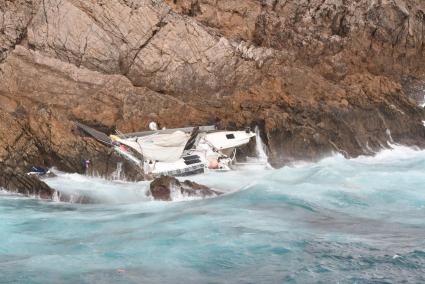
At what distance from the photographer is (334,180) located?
2769 centimetres

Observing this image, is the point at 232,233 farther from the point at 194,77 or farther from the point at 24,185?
the point at 194,77

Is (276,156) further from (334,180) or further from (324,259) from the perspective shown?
(324,259)

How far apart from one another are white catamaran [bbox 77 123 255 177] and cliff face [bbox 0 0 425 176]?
3.38ft

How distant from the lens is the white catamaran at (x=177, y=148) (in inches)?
1159

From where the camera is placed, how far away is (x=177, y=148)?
2997cm

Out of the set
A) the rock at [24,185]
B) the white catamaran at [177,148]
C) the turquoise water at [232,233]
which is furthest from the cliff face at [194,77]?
the turquoise water at [232,233]

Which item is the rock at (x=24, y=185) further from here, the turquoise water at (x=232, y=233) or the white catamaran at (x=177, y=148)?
the white catamaran at (x=177, y=148)

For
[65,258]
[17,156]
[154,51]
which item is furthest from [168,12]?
[65,258]

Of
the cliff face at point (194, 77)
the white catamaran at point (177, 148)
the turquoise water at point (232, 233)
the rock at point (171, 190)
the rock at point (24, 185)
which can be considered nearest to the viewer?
the turquoise water at point (232, 233)

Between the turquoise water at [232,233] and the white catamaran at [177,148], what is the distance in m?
1.43

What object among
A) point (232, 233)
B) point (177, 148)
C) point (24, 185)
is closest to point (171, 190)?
point (177, 148)

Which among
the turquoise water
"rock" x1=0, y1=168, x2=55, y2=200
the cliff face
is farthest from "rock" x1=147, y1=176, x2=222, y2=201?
the cliff face

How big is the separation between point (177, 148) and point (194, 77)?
6.59 meters

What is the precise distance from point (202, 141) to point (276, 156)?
4.02 metres
